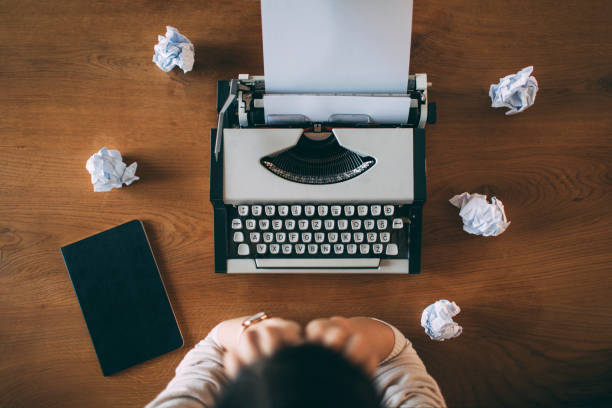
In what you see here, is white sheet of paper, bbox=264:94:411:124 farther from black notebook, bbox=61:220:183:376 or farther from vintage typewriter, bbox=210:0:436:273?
black notebook, bbox=61:220:183:376

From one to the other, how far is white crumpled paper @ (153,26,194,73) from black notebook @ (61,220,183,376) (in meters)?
0.58

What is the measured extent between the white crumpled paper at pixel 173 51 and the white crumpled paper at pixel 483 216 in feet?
3.62

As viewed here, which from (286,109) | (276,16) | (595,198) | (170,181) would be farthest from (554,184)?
Result: (170,181)

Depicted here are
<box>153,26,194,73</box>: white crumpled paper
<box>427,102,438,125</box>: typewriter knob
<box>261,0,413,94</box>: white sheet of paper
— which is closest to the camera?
<box>261,0,413,94</box>: white sheet of paper

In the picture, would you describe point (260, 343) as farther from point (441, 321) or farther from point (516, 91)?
point (516, 91)

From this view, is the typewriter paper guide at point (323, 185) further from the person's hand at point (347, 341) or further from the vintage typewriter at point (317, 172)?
the person's hand at point (347, 341)

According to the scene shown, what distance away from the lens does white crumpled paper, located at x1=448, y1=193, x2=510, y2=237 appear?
1269mm

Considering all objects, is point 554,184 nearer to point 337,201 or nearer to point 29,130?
point 337,201

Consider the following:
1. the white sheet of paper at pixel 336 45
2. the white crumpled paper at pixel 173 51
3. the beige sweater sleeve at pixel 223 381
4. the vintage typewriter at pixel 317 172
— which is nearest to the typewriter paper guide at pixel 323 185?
the vintage typewriter at pixel 317 172

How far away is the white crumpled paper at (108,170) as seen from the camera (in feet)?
4.29

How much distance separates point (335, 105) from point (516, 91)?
65cm

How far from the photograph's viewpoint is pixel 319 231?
131 centimetres

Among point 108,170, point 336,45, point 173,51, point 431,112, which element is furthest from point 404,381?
point 173,51

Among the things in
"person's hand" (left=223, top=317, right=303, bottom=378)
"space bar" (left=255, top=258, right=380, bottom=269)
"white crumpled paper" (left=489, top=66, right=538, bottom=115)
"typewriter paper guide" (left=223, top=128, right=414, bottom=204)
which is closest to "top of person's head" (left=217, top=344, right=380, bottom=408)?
"person's hand" (left=223, top=317, right=303, bottom=378)
